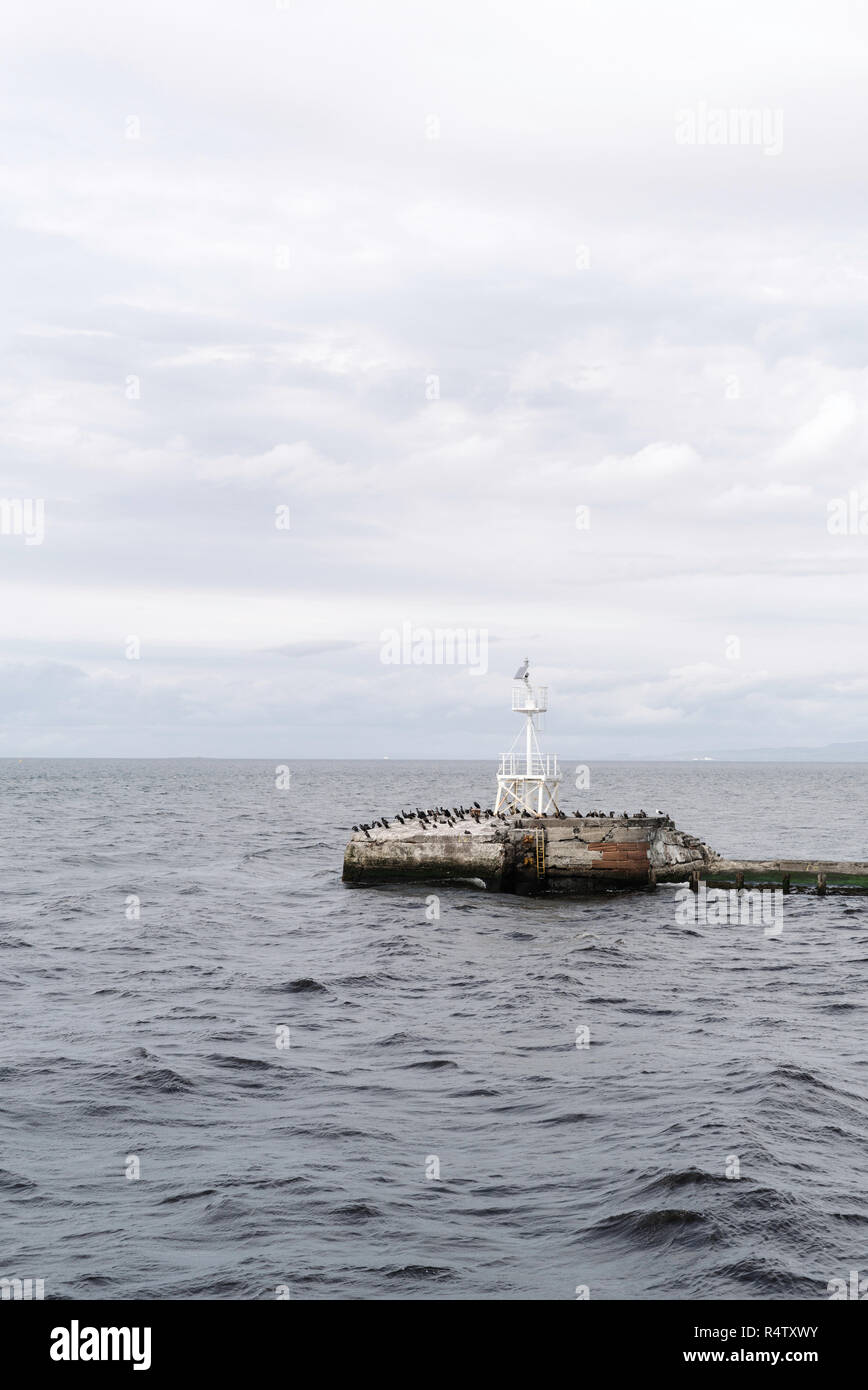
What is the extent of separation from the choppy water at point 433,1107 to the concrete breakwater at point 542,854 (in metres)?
5.39

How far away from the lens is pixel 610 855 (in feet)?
166

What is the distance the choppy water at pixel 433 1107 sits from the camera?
14789mm

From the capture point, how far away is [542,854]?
164 feet

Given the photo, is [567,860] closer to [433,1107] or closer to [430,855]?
[430,855]

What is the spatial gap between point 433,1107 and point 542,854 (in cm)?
2973

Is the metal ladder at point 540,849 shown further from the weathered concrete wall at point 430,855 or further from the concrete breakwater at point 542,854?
the weathered concrete wall at point 430,855

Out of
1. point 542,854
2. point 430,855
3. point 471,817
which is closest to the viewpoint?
point 542,854

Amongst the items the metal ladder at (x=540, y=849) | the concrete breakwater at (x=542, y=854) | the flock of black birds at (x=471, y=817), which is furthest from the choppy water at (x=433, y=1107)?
the flock of black birds at (x=471, y=817)

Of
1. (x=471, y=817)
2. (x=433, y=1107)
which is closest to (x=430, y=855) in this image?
(x=471, y=817)

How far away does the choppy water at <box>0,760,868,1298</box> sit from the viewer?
14.8 m

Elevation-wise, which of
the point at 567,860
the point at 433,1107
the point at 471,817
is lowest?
the point at 433,1107

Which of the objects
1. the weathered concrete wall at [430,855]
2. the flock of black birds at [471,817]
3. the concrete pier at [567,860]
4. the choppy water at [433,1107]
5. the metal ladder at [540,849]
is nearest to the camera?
the choppy water at [433,1107]

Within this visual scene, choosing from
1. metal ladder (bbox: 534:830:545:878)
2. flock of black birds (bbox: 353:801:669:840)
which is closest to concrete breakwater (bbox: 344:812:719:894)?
metal ladder (bbox: 534:830:545:878)
